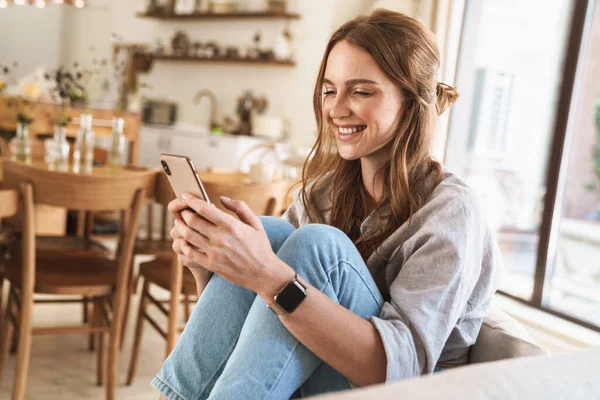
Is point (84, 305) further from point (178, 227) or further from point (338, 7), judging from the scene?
point (338, 7)

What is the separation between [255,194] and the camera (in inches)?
99.0

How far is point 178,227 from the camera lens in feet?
3.95

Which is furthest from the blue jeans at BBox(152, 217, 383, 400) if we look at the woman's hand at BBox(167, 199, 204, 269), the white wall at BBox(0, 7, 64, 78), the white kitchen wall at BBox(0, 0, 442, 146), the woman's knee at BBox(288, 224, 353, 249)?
the white wall at BBox(0, 7, 64, 78)

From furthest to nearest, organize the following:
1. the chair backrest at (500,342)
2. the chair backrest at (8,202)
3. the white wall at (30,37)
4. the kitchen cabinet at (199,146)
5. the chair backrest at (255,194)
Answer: the white wall at (30,37), the kitchen cabinet at (199,146), the chair backrest at (255,194), the chair backrest at (8,202), the chair backrest at (500,342)

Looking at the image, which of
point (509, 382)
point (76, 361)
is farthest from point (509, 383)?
point (76, 361)

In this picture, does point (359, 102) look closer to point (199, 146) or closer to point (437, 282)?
point (437, 282)

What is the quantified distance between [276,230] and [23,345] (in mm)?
1361

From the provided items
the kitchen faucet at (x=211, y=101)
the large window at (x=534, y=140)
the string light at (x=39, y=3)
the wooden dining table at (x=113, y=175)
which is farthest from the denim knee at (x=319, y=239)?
the string light at (x=39, y=3)

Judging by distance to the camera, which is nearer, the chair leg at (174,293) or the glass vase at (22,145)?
the chair leg at (174,293)

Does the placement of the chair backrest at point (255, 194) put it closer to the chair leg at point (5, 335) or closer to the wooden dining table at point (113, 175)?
the wooden dining table at point (113, 175)

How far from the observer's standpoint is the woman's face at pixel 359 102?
1355 mm

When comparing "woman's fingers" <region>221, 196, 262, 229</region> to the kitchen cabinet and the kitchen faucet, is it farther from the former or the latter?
the kitchen faucet

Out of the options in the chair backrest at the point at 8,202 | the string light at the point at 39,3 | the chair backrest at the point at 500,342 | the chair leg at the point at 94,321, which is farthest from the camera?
the string light at the point at 39,3

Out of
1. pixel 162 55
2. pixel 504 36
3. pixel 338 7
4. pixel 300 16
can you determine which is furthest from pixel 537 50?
pixel 162 55
